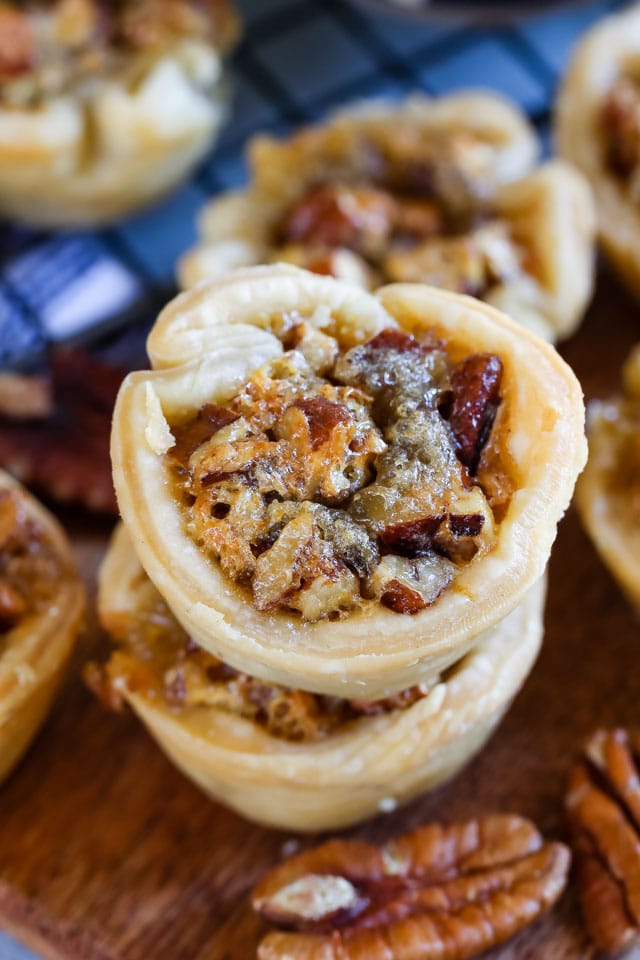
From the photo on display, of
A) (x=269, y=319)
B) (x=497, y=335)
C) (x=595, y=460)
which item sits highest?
(x=269, y=319)

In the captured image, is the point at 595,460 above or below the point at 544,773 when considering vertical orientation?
above

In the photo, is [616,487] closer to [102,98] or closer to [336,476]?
[336,476]

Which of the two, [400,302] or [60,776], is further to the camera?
[60,776]

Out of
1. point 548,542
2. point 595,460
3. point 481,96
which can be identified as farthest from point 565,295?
point 548,542

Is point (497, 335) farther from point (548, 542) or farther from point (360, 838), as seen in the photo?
point (360, 838)

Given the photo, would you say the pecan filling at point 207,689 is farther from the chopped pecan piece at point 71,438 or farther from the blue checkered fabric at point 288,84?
the blue checkered fabric at point 288,84

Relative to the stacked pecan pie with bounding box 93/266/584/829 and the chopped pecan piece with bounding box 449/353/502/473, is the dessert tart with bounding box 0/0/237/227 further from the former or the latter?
the chopped pecan piece with bounding box 449/353/502/473


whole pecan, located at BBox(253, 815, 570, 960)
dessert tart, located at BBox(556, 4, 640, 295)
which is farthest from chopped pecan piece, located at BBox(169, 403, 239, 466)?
dessert tart, located at BBox(556, 4, 640, 295)

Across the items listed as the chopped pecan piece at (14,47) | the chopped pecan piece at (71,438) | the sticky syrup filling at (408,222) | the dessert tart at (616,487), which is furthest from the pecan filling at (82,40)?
the dessert tart at (616,487)
